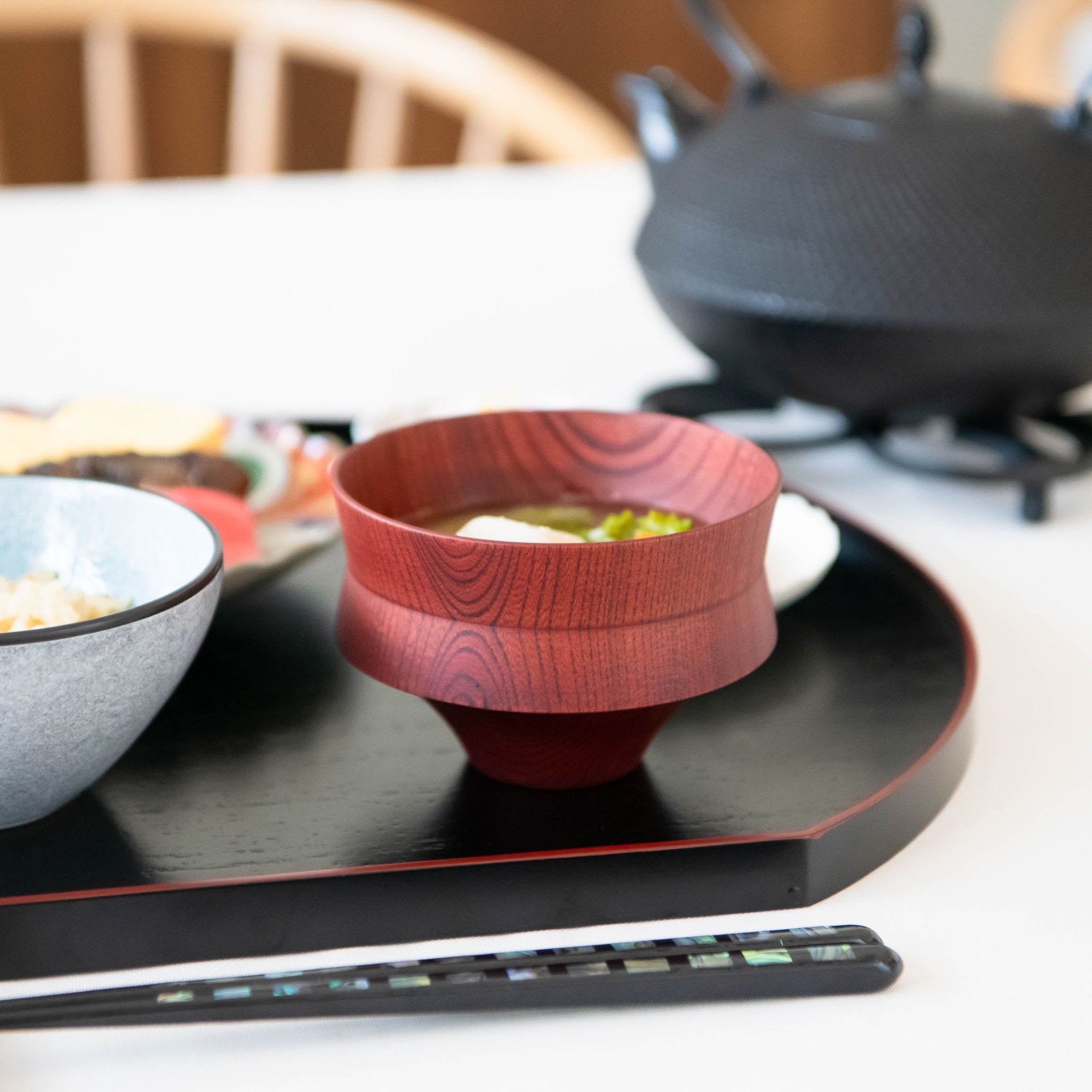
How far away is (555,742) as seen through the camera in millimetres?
562

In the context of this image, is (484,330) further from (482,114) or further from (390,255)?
(482,114)

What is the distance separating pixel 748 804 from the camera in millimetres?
570

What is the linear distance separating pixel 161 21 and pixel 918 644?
148 centimetres

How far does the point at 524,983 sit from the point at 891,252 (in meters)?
0.55

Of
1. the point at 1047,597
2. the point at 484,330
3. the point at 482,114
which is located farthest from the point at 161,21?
the point at 1047,597

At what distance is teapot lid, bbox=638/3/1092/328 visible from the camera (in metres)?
0.84

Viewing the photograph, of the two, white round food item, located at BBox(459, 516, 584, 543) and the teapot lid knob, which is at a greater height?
the teapot lid knob

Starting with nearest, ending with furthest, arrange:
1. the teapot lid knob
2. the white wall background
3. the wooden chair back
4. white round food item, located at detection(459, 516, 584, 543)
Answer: white round food item, located at detection(459, 516, 584, 543) < the teapot lid knob < the wooden chair back < the white wall background

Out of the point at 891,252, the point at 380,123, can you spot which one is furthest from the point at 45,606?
the point at 380,123

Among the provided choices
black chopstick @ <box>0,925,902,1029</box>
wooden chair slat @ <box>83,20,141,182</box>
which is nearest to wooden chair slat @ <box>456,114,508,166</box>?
wooden chair slat @ <box>83,20,141,182</box>

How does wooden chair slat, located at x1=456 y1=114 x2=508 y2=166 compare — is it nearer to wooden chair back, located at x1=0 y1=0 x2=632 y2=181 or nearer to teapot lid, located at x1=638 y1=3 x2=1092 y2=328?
wooden chair back, located at x1=0 y1=0 x2=632 y2=181

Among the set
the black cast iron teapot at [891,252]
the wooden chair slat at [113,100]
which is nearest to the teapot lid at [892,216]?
the black cast iron teapot at [891,252]

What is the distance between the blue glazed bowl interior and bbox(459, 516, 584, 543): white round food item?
12 centimetres

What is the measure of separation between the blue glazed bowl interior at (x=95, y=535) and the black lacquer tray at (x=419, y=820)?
7cm
